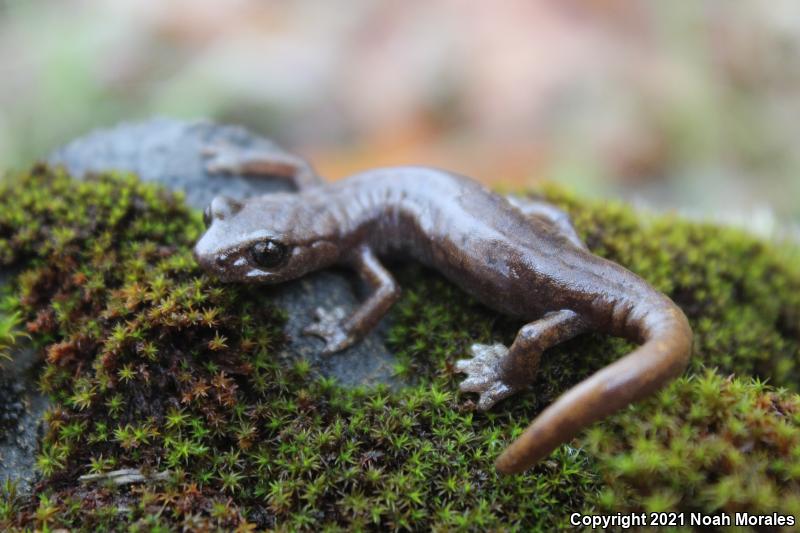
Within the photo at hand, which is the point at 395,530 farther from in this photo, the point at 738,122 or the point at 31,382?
the point at 738,122

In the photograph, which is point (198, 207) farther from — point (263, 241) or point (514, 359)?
point (514, 359)

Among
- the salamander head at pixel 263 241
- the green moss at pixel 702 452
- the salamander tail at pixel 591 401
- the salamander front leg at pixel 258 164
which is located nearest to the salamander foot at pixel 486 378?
the salamander tail at pixel 591 401

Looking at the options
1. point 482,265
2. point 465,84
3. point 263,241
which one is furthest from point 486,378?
point 465,84

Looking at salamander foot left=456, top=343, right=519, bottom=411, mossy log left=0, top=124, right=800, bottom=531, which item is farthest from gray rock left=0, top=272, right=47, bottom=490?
salamander foot left=456, top=343, right=519, bottom=411

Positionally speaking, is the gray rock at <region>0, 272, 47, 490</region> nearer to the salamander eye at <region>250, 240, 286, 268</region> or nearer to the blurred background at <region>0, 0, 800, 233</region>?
the salamander eye at <region>250, 240, 286, 268</region>

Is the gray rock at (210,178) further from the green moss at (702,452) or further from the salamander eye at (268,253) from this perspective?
the green moss at (702,452)

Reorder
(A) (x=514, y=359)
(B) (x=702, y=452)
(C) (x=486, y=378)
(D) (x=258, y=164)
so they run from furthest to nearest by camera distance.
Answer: (D) (x=258, y=164) < (A) (x=514, y=359) < (C) (x=486, y=378) < (B) (x=702, y=452)

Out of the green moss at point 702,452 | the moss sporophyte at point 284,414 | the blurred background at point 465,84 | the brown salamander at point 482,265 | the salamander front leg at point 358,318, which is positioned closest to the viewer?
the green moss at point 702,452
